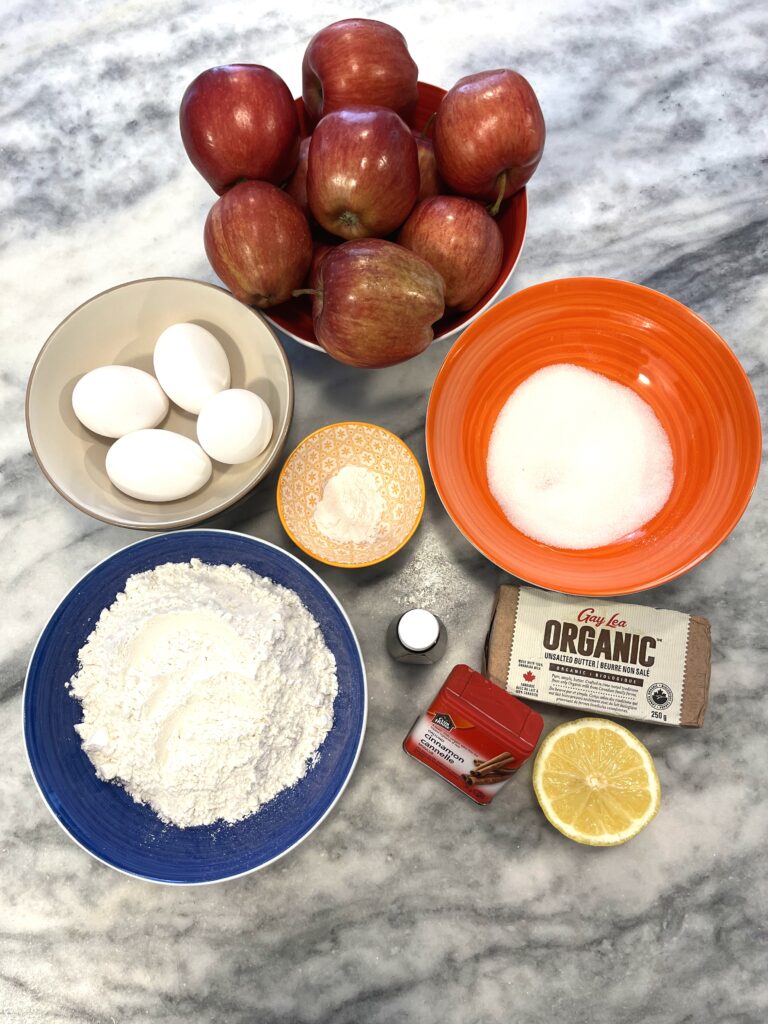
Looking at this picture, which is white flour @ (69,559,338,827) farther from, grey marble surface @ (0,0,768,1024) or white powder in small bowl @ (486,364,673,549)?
white powder in small bowl @ (486,364,673,549)

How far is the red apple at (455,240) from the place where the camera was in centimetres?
90

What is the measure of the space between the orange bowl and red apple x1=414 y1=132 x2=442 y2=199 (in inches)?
6.7

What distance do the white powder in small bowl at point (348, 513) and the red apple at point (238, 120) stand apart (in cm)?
40

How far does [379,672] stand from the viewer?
3.54 ft

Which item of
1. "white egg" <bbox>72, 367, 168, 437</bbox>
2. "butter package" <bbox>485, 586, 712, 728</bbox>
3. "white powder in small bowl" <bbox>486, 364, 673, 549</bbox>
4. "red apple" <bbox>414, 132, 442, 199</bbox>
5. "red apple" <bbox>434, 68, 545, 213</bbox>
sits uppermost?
→ "red apple" <bbox>434, 68, 545, 213</bbox>

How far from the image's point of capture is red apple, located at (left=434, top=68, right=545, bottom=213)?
0.88 metres

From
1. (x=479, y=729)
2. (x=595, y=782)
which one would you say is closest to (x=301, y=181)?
(x=479, y=729)

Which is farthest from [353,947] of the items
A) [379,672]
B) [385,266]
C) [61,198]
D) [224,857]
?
[61,198]

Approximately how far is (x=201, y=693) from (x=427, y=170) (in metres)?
0.70

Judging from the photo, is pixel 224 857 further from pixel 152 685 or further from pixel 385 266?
pixel 385 266

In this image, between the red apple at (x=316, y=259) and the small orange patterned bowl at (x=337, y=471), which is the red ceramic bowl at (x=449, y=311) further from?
the small orange patterned bowl at (x=337, y=471)

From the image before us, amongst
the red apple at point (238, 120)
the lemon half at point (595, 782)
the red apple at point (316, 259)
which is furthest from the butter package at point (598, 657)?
the red apple at point (238, 120)

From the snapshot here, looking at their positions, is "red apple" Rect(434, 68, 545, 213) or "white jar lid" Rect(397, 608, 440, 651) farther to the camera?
"white jar lid" Rect(397, 608, 440, 651)

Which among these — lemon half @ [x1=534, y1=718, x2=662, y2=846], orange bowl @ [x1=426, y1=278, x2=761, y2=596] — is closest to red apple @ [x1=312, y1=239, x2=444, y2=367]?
orange bowl @ [x1=426, y1=278, x2=761, y2=596]
